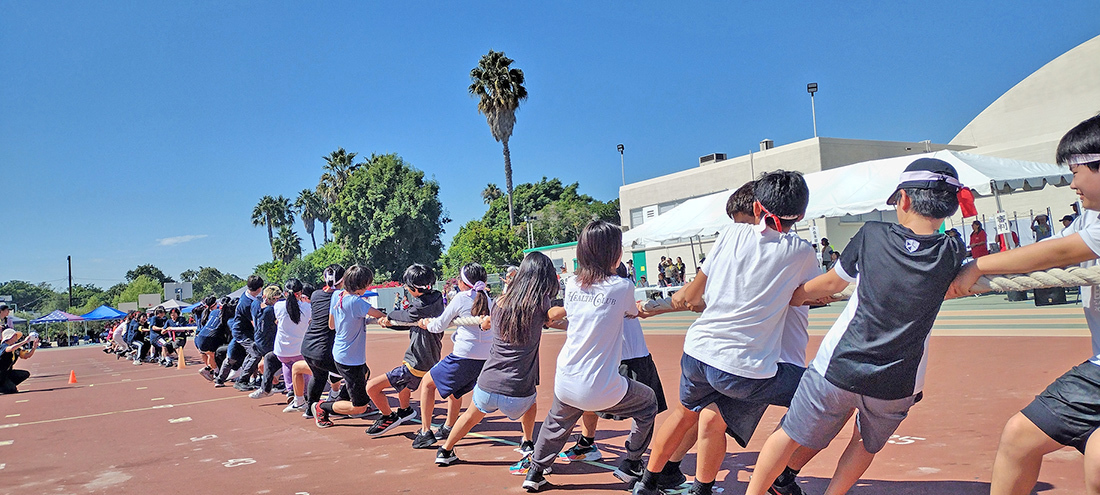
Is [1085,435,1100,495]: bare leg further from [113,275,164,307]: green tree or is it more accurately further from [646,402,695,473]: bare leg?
[113,275,164,307]: green tree

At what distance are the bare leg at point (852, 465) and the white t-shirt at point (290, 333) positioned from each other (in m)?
6.82

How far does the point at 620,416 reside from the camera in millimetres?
4594

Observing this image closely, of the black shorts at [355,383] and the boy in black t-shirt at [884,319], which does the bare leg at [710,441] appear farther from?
the black shorts at [355,383]

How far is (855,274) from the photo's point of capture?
3051 mm

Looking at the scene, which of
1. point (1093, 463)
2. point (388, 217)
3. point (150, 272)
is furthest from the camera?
point (150, 272)

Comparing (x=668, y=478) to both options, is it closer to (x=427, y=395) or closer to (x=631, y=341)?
(x=631, y=341)

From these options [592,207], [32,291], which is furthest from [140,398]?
[32,291]

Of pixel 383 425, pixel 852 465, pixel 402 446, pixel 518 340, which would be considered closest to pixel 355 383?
pixel 383 425

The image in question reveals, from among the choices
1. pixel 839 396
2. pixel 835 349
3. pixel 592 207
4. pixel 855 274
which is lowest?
pixel 839 396

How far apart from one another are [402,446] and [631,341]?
269 centimetres

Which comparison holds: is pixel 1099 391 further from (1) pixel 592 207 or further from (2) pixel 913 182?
(1) pixel 592 207

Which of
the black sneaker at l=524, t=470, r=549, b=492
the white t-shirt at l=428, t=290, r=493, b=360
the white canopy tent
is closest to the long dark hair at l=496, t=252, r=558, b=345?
the white t-shirt at l=428, t=290, r=493, b=360

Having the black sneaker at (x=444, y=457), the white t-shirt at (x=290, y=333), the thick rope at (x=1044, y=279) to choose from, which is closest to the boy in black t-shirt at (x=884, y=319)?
the thick rope at (x=1044, y=279)

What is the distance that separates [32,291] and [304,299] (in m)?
144
